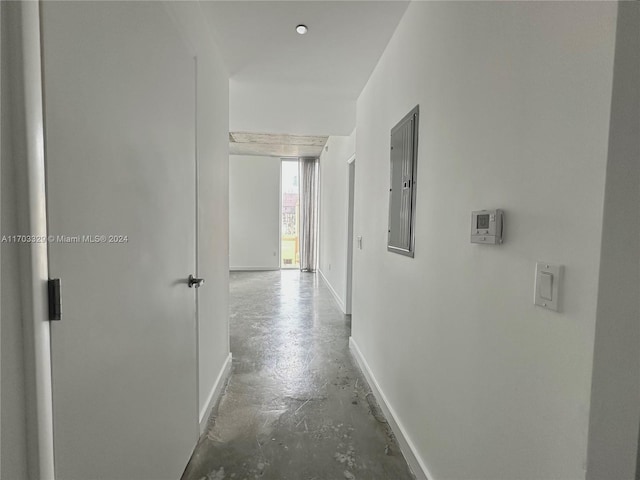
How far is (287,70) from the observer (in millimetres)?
2484

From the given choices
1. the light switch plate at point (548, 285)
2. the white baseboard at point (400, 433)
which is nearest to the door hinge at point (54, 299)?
the light switch plate at point (548, 285)

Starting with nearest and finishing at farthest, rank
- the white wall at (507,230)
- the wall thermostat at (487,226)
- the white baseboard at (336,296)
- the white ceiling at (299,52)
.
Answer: the white wall at (507,230) < the wall thermostat at (487,226) < the white ceiling at (299,52) < the white baseboard at (336,296)

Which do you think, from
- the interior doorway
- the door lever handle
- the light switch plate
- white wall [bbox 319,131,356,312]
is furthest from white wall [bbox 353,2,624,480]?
white wall [bbox 319,131,356,312]

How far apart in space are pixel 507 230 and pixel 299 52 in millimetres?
1956

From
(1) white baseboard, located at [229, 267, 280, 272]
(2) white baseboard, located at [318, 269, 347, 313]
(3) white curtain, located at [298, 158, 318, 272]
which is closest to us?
(2) white baseboard, located at [318, 269, 347, 313]

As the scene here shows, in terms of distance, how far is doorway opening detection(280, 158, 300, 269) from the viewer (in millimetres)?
8117

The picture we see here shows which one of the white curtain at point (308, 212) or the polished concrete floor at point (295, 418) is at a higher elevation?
the white curtain at point (308, 212)

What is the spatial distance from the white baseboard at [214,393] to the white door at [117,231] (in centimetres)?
40

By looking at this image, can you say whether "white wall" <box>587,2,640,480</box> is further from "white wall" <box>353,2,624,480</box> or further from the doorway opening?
the doorway opening

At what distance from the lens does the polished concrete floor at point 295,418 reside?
160cm

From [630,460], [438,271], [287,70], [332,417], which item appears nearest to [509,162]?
[438,271]

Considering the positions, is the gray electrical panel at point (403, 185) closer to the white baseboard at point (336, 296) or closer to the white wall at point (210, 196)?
the white wall at point (210, 196)

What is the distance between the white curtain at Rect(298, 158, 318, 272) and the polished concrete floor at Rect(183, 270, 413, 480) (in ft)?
14.1

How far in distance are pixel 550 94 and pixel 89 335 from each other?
1359 mm
